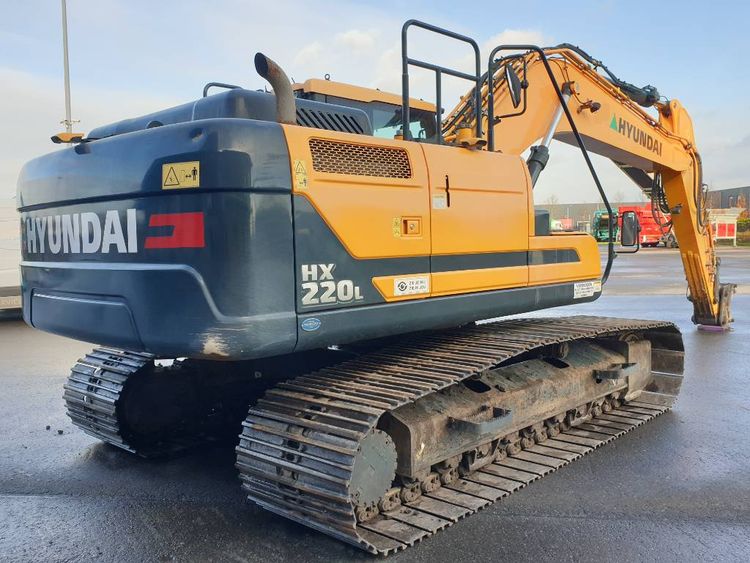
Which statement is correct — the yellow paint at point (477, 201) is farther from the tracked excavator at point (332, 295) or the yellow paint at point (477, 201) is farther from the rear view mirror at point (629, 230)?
the rear view mirror at point (629, 230)

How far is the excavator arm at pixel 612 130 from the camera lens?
5188mm

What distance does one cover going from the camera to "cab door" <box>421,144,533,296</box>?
388 centimetres

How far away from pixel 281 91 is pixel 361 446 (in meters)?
1.75

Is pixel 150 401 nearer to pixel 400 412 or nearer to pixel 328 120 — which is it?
pixel 400 412

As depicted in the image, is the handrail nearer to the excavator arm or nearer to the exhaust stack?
the excavator arm

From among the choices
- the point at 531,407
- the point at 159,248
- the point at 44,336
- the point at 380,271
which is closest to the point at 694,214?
the point at 531,407

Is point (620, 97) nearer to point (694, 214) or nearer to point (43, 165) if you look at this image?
point (694, 214)

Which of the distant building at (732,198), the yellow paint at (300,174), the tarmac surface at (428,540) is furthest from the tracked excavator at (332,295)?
the distant building at (732,198)

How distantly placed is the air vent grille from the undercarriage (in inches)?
53.2

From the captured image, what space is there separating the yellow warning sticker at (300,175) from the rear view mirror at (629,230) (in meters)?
3.10

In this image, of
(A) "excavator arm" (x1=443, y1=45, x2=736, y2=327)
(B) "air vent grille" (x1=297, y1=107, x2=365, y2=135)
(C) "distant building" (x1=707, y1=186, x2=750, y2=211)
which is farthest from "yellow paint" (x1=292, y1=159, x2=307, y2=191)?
(C) "distant building" (x1=707, y1=186, x2=750, y2=211)

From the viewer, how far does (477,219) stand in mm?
4098

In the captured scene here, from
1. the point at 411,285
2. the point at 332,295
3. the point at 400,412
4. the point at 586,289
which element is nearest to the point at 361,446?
the point at 400,412

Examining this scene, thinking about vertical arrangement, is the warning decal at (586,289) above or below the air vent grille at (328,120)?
below
